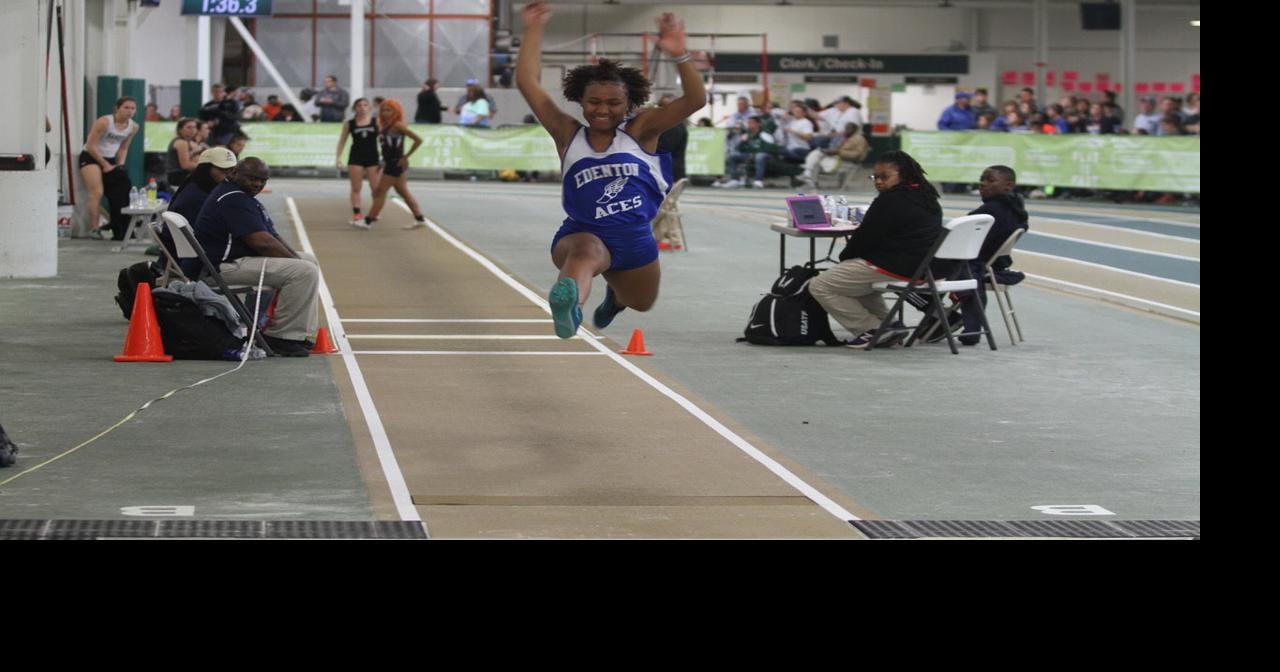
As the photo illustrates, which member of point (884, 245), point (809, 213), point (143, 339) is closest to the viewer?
point (143, 339)

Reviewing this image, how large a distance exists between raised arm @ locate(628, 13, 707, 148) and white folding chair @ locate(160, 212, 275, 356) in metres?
4.46

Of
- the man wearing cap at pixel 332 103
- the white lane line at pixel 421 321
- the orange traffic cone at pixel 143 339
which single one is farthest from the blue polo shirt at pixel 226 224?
the man wearing cap at pixel 332 103

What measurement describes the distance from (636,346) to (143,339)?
3533 millimetres

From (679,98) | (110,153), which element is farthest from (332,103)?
(679,98)

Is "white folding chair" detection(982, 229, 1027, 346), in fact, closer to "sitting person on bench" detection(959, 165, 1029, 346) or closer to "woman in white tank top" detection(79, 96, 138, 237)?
"sitting person on bench" detection(959, 165, 1029, 346)

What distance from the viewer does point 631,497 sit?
8242 millimetres

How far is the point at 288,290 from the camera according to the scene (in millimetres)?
12633

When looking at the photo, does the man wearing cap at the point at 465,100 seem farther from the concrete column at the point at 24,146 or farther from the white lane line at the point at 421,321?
the white lane line at the point at 421,321

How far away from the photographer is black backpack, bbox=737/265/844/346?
13711 mm

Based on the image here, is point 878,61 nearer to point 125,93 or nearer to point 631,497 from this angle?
point 125,93

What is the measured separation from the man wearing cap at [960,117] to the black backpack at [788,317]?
20908 millimetres

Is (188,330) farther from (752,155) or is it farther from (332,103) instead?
(332,103)

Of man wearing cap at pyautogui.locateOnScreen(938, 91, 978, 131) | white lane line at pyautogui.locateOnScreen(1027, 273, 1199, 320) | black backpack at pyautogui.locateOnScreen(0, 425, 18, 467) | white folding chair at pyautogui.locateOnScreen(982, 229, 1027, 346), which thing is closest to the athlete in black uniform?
white lane line at pyautogui.locateOnScreen(1027, 273, 1199, 320)

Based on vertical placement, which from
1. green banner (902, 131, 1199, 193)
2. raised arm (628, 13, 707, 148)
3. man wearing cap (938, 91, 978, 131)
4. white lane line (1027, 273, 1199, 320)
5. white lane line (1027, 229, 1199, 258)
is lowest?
white lane line (1027, 273, 1199, 320)
